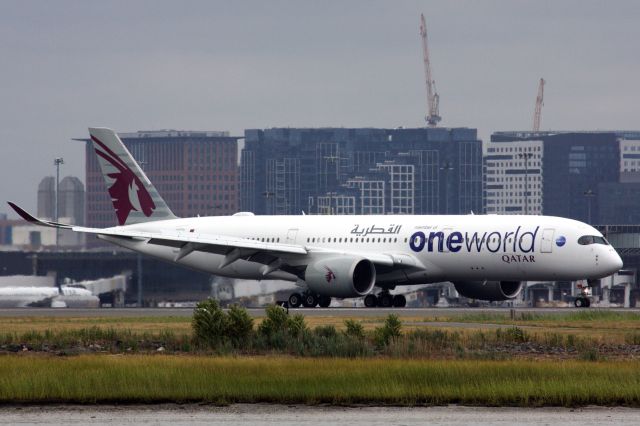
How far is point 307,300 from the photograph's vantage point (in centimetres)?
7625

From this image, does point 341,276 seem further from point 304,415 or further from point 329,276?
point 304,415

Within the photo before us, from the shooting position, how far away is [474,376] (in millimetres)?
37250

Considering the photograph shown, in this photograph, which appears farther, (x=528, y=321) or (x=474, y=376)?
(x=528, y=321)

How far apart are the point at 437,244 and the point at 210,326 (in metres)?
27.4

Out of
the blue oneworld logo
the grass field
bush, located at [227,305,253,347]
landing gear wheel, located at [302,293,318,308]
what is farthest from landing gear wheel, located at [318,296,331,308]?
bush, located at [227,305,253,347]

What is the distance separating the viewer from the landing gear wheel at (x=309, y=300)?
76.2m

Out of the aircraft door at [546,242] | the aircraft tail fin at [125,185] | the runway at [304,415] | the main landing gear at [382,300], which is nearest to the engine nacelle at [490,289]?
the main landing gear at [382,300]

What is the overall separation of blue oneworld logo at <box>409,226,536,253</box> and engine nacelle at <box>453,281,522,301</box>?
3801 mm

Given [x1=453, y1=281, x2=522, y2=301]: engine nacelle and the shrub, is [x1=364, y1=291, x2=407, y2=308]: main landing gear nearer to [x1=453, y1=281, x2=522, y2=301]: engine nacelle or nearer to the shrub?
[x1=453, y1=281, x2=522, y2=301]: engine nacelle

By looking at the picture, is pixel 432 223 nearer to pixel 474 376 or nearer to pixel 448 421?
pixel 474 376

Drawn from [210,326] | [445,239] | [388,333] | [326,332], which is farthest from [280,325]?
[445,239]

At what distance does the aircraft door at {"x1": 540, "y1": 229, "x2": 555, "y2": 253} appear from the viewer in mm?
70875

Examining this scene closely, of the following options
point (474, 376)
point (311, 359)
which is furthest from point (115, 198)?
point (474, 376)

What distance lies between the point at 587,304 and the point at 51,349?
3703 centimetres
